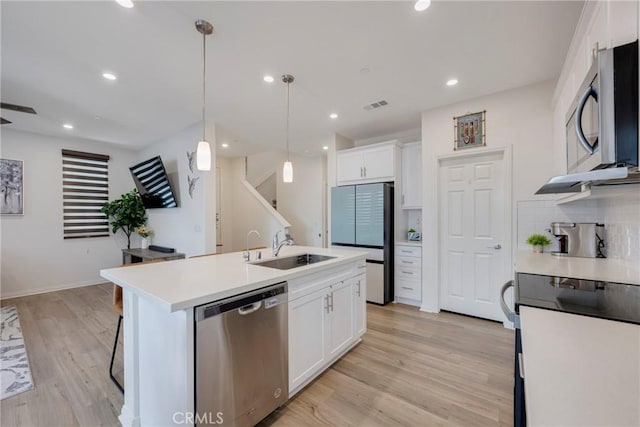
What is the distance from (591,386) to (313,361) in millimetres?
1737

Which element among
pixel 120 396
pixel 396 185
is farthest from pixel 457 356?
pixel 120 396

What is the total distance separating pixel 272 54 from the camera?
234 centimetres

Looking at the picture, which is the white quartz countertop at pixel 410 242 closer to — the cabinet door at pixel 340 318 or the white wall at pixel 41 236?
the cabinet door at pixel 340 318

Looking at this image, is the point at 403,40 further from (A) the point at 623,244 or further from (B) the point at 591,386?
(B) the point at 591,386

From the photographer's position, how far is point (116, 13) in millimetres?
1880

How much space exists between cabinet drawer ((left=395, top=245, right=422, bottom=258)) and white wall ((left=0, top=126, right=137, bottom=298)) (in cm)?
573

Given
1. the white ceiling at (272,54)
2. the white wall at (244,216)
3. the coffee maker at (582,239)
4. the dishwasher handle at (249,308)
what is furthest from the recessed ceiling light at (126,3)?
the coffee maker at (582,239)

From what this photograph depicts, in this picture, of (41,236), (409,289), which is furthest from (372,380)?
(41,236)

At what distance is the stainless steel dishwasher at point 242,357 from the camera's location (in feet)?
4.34

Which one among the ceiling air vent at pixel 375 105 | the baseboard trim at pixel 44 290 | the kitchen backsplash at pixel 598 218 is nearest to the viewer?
the kitchen backsplash at pixel 598 218

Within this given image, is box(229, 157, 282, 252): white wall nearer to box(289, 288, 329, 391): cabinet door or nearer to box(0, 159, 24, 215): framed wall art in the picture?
box(289, 288, 329, 391): cabinet door

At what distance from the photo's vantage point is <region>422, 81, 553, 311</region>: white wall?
2.87 metres

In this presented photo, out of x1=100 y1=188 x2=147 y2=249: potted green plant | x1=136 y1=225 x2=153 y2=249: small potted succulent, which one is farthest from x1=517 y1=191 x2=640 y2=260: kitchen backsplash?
x1=100 y1=188 x2=147 y2=249: potted green plant

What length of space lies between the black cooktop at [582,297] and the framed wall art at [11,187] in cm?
676
